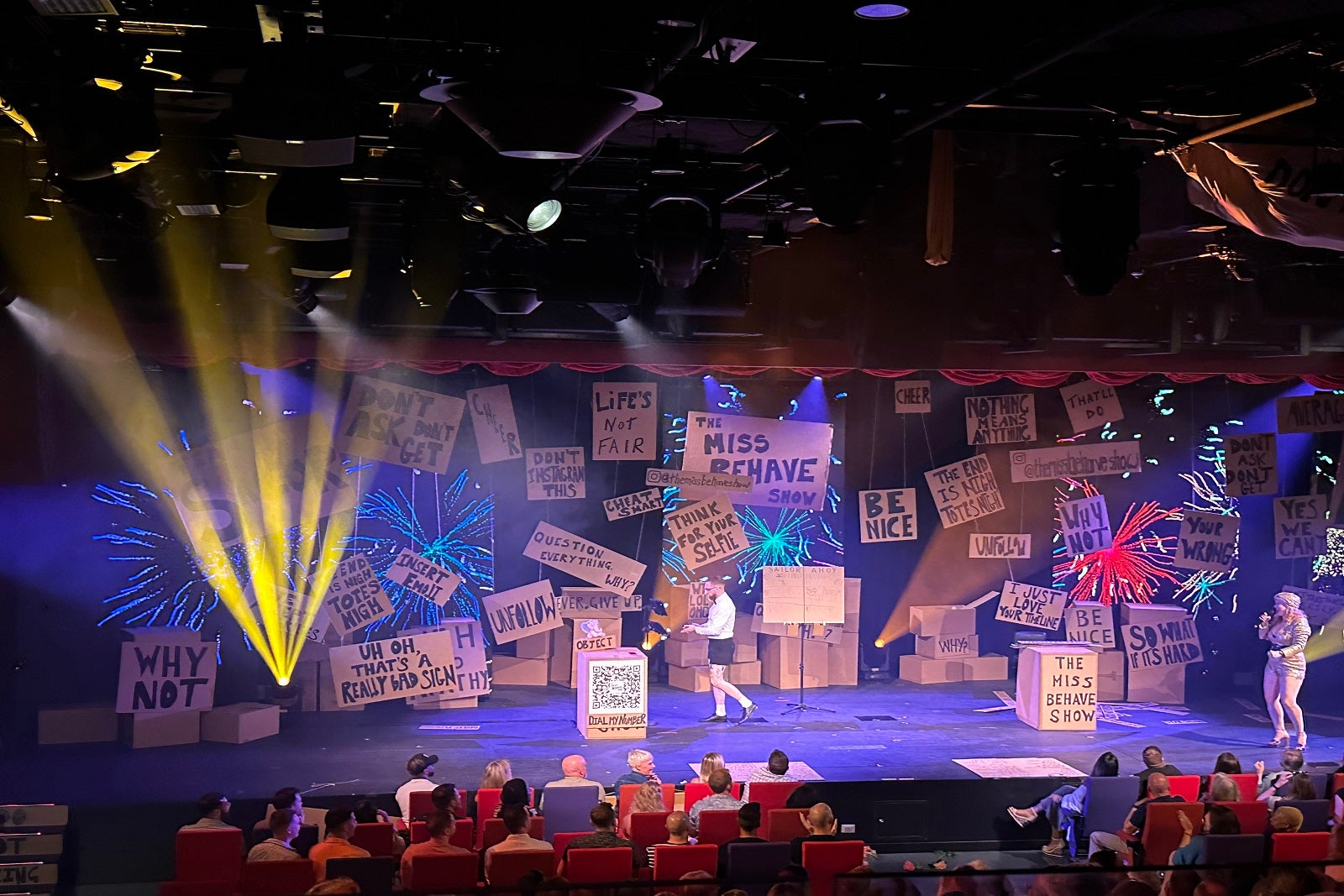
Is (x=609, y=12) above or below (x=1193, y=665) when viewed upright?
above

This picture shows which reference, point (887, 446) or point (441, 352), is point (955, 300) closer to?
point (887, 446)

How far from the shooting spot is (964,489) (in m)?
15.1

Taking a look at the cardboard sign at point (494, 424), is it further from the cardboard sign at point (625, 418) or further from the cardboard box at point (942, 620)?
the cardboard box at point (942, 620)

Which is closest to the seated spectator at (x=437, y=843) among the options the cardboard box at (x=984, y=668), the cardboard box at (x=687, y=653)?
the cardboard box at (x=687, y=653)

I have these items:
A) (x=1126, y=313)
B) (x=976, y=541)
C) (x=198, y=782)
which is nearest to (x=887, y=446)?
(x=976, y=541)

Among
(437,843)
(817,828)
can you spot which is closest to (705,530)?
(817,828)

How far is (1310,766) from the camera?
10008mm

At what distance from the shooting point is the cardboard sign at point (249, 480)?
12.5 m

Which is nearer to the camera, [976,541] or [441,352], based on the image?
[441,352]

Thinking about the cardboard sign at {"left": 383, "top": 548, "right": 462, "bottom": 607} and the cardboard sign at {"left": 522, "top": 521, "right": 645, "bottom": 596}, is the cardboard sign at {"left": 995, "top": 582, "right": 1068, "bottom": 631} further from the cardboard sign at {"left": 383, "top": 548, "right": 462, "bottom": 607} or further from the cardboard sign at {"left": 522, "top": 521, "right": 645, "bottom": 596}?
the cardboard sign at {"left": 383, "top": 548, "right": 462, "bottom": 607}

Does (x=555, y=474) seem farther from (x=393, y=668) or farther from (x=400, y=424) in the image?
(x=393, y=668)

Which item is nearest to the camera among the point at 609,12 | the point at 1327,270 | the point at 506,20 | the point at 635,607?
the point at 506,20

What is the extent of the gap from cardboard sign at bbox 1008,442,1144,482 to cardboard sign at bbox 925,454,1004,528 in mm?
340

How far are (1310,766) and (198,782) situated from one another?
899cm
